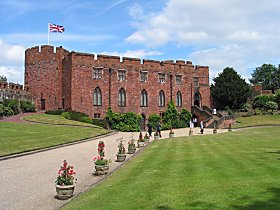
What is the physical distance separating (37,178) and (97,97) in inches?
1333

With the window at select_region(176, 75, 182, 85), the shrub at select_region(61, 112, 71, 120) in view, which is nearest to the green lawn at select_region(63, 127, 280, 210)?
the shrub at select_region(61, 112, 71, 120)

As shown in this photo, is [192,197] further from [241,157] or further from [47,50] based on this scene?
[47,50]

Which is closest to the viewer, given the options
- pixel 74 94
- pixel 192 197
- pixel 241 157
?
pixel 192 197

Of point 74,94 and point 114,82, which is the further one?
point 114,82

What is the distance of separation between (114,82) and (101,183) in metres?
36.8

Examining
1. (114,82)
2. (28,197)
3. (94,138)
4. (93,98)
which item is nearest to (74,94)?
(93,98)

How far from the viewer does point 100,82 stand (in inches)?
1810

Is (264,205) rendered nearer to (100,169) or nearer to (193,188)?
(193,188)

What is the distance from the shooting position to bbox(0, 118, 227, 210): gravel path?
29.0ft

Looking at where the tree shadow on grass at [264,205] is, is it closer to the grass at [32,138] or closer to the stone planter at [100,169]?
the stone planter at [100,169]

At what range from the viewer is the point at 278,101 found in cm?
5891

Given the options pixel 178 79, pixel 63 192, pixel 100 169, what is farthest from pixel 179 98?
pixel 63 192

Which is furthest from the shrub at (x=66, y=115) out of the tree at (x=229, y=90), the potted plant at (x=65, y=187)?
the potted plant at (x=65, y=187)

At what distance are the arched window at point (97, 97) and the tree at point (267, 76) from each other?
234ft
